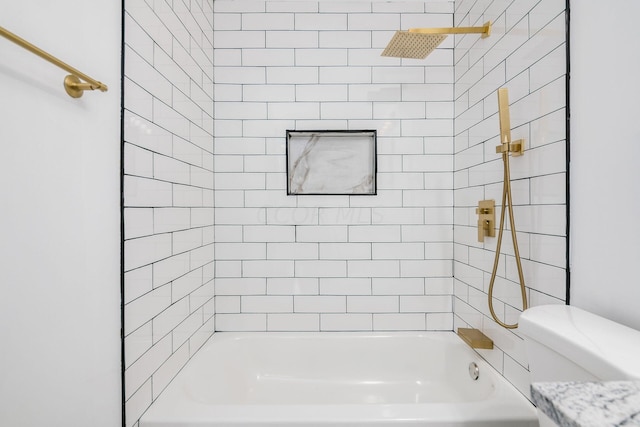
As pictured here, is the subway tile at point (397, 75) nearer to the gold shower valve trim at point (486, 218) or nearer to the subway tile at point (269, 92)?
the subway tile at point (269, 92)

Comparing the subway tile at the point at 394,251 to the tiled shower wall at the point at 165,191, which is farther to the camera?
the subway tile at the point at 394,251

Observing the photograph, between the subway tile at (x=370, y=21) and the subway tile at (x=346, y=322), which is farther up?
the subway tile at (x=370, y=21)

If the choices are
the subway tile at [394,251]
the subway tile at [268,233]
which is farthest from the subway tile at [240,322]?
the subway tile at [394,251]

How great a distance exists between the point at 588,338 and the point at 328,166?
1437 mm

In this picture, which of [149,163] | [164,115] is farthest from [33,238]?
[164,115]

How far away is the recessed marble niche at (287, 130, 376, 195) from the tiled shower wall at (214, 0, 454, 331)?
0.05 m

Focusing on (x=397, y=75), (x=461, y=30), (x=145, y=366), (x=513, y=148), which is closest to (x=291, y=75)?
(x=397, y=75)

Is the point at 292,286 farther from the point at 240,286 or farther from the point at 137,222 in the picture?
the point at 137,222

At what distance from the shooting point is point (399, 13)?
1950 millimetres

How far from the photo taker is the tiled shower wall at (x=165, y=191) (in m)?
1.08

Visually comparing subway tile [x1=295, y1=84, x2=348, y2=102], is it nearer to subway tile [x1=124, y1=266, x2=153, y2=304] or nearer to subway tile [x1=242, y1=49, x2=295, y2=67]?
subway tile [x1=242, y1=49, x2=295, y2=67]

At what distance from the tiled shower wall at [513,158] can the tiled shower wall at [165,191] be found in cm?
139

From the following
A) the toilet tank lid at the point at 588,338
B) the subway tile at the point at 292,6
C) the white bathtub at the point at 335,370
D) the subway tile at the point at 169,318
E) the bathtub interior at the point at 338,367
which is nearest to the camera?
the toilet tank lid at the point at 588,338

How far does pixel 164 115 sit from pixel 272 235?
2.94ft
